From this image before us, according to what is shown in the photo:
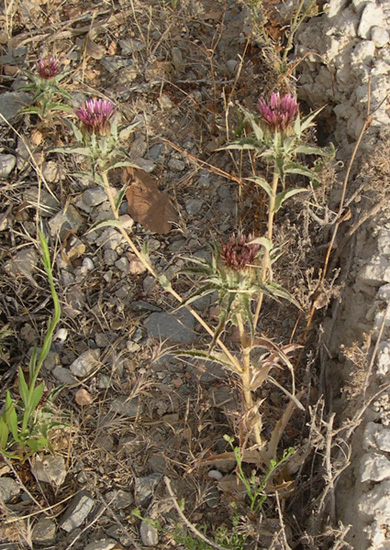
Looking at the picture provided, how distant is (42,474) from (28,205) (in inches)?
51.8

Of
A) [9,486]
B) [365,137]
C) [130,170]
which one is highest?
[365,137]

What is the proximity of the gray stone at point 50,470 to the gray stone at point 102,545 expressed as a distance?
272 millimetres

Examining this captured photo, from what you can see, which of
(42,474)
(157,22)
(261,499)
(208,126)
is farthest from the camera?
(157,22)

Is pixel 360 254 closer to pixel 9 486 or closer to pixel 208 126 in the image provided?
pixel 208 126

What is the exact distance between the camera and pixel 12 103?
134 inches

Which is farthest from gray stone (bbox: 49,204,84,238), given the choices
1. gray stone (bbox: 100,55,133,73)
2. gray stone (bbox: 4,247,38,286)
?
gray stone (bbox: 100,55,133,73)

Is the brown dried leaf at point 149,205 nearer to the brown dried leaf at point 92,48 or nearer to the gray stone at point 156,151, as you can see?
the gray stone at point 156,151

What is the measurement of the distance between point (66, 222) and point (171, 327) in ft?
2.57

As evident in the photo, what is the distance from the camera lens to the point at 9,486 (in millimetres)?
2477

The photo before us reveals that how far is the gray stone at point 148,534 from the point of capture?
7.68 feet

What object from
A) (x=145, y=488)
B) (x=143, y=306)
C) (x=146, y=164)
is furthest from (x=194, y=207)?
(x=145, y=488)

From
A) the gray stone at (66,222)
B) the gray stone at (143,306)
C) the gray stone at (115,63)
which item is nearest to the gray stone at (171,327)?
the gray stone at (143,306)

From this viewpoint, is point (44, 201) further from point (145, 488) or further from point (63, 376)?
point (145, 488)

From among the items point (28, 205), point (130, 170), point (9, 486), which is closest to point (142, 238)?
point (130, 170)
